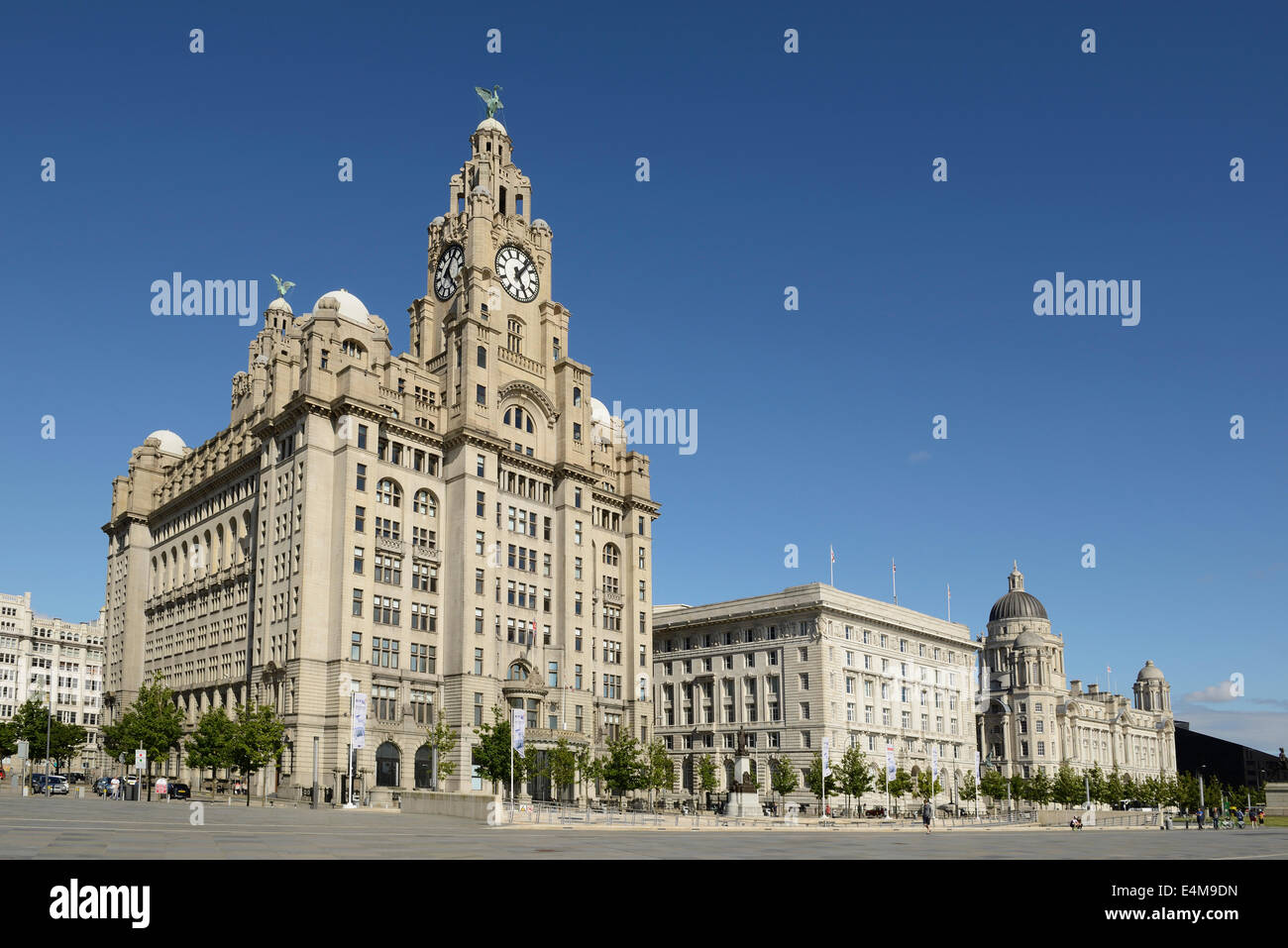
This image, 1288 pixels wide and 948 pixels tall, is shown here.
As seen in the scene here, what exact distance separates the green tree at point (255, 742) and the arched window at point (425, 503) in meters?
21.4

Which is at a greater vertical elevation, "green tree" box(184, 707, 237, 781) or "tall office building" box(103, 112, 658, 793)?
"tall office building" box(103, 112, 658, 793)

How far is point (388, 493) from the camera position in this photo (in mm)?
92625

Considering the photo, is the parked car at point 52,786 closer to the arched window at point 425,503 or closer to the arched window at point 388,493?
the arched window at point 388,493

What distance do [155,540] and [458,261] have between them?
47.9 meters

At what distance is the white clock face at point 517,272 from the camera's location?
10831 centimetres

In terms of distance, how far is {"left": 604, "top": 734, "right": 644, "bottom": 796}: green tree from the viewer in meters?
92.6

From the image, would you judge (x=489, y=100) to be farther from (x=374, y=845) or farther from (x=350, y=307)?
(x=374, y=845)

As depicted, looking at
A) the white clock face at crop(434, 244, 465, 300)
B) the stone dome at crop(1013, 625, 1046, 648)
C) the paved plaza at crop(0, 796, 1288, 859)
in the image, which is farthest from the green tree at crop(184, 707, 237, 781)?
the stone dome at crop(1013, 625, 1046, 648)

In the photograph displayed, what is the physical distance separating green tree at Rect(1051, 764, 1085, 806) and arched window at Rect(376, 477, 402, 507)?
93736 millimetres

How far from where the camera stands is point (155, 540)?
123 meters

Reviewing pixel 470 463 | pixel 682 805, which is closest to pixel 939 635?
pixel 682 805

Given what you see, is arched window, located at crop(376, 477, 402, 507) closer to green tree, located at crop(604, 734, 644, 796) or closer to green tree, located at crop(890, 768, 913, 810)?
green tree, located at crop(604, 734, 644, 796)
